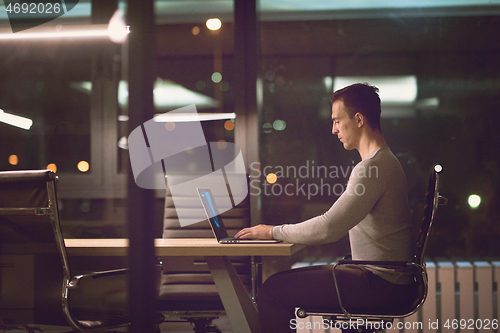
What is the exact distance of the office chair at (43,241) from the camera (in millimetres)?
1741

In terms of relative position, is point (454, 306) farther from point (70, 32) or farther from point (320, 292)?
point (70, 32)

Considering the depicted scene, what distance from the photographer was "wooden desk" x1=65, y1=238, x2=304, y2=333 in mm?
1738

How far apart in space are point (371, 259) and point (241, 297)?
597 mm

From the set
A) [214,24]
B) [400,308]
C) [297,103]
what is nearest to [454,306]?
[400,308]

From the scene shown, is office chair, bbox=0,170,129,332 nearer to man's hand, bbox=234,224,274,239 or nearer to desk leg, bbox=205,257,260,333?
desk leg, bbox=205,257,260,333

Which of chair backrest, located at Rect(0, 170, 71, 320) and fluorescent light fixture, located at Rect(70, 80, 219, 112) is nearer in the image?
chair backrest, located at Rect(0, 170, 71, 320)

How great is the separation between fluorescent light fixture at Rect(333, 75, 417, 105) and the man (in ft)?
5.97

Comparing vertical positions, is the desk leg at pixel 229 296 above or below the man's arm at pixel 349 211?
below

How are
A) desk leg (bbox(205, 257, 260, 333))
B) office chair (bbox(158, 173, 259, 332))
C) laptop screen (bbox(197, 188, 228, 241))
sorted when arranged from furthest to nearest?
office chair (bbox(158, 173, 259, 332))
laptop screen (bbox(197, 188, 228, 241))
desk leg (bbox(205, 257, 260, 333))

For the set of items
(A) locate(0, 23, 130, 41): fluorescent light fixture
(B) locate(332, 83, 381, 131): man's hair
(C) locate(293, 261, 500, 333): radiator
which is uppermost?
(A) locate(0, 23, 130, 41): fluorescent light fixture

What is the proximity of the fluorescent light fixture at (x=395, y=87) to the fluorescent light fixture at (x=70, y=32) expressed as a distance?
1934mm

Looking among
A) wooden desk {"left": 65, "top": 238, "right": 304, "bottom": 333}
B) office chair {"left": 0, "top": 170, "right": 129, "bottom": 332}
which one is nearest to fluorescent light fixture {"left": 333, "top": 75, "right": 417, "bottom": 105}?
wooden desk {"left": 65, "top": 238, "right": 304, "bottom": 333}

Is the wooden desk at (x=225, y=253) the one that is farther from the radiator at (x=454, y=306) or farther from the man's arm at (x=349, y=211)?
the radiator at (x=454, y=306)

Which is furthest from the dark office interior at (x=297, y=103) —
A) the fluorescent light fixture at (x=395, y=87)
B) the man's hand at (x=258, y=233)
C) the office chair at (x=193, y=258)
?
the man's hand at (x=258, y=233)
